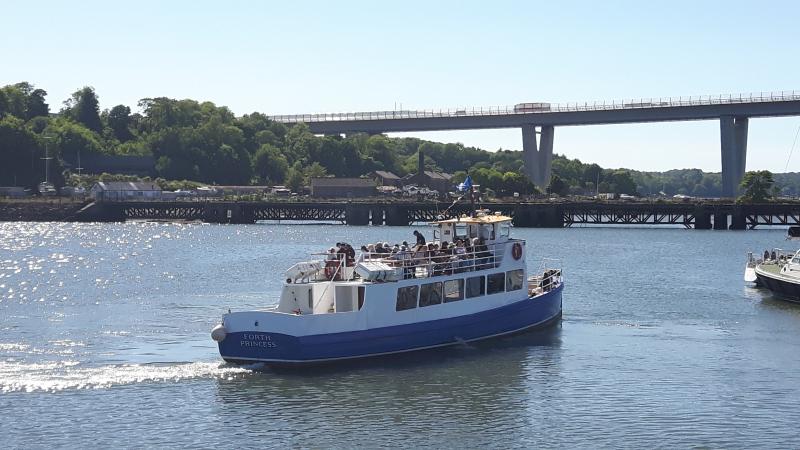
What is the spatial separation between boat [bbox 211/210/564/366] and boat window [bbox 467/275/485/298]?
4cm

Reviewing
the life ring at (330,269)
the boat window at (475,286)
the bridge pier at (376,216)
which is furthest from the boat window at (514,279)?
the bridge pier at (376,216)

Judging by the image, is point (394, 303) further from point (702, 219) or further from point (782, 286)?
point (702, 219)

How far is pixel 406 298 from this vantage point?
149 feet

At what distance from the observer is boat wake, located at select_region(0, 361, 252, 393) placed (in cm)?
4042

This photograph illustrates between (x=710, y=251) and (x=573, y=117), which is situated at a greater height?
(x=573, y=117)

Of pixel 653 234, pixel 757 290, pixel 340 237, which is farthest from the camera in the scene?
pixel 653 234

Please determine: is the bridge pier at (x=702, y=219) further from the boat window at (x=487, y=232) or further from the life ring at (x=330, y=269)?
the life ring at (x=330, y=269)

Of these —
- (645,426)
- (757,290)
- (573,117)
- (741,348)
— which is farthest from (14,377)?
(573,117)

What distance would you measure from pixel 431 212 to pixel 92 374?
133 metres

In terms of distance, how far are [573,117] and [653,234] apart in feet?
145

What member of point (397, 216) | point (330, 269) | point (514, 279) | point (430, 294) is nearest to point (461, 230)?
point (514, 279)

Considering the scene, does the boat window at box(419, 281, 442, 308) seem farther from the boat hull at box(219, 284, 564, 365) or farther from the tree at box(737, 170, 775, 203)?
the tree at box(737, 170, 775, 203)

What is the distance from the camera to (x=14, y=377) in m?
41.4

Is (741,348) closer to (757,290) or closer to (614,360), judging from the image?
(614,360)
